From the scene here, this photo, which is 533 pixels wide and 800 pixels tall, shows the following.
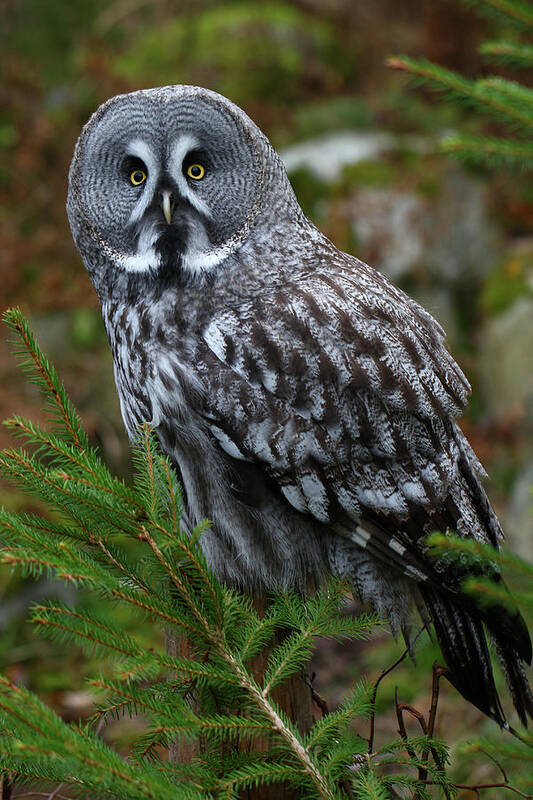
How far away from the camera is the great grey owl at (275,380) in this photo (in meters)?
1.88

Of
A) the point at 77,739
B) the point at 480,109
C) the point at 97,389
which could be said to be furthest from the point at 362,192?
the point at 77,739

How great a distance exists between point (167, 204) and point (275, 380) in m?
0.53

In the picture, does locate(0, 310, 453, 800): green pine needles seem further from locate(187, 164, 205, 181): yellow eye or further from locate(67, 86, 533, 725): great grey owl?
locate(187, 164, 205, 181): yellow eye

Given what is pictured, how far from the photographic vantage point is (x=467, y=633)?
2.04m

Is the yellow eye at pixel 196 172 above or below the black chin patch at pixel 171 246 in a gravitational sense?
A: above

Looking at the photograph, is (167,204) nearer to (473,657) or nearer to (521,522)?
(473,657)

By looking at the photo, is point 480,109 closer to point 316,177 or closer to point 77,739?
point 77,739

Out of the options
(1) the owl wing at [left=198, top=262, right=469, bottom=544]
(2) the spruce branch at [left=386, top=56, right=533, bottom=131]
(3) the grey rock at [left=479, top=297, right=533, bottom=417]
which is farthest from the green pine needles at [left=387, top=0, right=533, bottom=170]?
(3) the grey rock at [left=479, top=297, right=533, bottom=417]

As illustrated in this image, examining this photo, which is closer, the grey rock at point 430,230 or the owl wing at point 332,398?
the owl wing at point 332,398

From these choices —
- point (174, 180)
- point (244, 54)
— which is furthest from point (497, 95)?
point (244, 54)

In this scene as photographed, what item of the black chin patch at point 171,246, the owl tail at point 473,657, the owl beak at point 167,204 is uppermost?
the owl beak at point 167,204

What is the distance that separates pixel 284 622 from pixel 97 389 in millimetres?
4567

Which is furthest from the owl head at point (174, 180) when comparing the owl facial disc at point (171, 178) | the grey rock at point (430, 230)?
the grey rock at point (430, 230)

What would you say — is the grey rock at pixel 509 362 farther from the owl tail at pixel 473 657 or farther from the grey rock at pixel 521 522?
the owl tail at pixel 473 657
